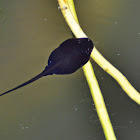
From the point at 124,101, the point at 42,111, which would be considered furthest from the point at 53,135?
the point at 124,101

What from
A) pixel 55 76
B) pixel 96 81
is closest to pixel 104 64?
pixel 96 81

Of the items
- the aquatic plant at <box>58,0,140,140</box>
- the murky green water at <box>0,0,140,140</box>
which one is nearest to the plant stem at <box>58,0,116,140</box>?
the aquatic plant at <box>58,0,140,140</box>

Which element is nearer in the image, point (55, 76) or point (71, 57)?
point (71, 57)

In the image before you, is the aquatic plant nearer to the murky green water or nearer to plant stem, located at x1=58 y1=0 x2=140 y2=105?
plant stem, located at x1=58 y1=0 x2=140 y2=105

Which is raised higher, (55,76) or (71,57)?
(71,57)

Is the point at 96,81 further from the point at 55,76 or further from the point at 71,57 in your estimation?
the point at 55,76

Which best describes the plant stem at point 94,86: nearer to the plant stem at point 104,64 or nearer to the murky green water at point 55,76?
the plant stem at point 104,64
